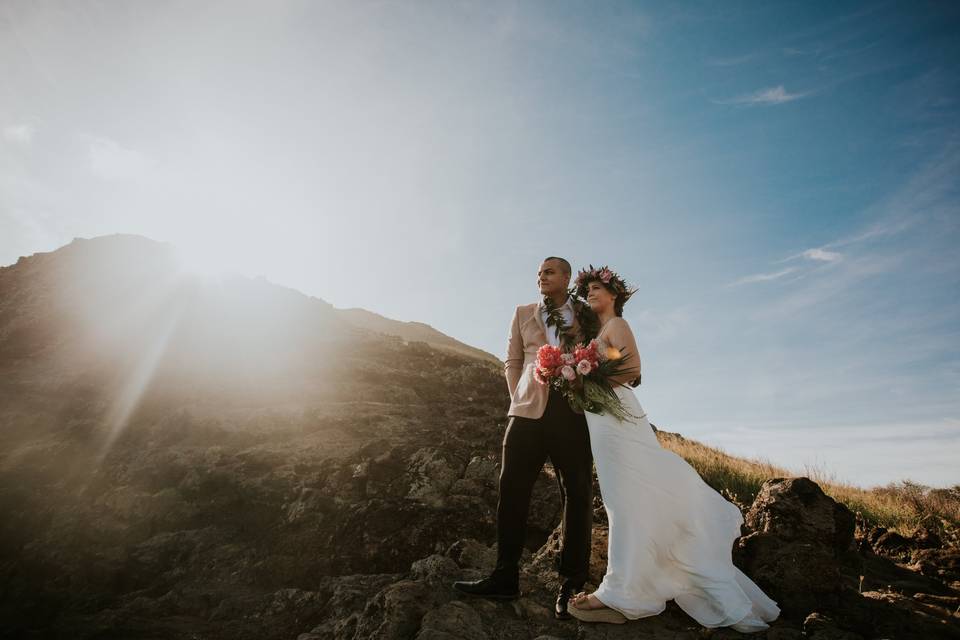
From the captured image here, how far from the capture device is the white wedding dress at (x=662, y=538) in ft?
→ 11.0

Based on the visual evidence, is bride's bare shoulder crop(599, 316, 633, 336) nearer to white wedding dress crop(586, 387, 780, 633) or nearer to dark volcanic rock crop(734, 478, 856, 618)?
white wedding dress crop(586, 387, 780, 633)

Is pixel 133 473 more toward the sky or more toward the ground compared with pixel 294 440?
more toward the ground

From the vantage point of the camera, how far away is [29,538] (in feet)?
21.3

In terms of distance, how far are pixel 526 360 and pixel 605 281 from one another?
1075 millimetres

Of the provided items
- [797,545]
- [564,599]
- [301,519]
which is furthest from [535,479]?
[301,519]

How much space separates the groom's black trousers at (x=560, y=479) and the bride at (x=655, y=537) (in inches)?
6.9

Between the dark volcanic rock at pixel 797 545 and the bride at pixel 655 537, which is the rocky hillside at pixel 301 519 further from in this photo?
the bride at pixel 655 537

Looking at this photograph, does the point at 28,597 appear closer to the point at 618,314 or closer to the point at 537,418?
the point at 537,418

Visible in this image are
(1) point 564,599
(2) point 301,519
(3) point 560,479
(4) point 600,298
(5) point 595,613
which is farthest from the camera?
(2) point 301,519

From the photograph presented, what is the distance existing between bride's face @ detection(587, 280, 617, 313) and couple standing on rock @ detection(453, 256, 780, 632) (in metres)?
0.01

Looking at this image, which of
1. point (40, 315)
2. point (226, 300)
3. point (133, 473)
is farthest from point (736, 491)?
point (40, 315)

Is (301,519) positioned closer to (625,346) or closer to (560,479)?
(560,479)

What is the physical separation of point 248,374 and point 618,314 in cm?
1162

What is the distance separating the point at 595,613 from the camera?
3.34m
